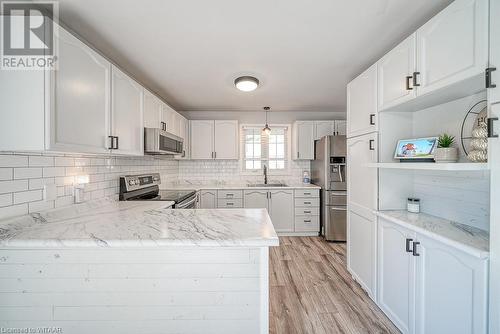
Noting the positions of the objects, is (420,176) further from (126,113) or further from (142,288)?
(126,113)

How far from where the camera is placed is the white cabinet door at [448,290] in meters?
1.09

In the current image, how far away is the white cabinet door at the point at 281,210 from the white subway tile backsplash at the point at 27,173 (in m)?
3.11

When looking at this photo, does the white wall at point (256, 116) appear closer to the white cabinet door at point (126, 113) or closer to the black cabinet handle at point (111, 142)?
the white cabinet door at point (126, 113)

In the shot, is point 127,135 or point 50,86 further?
point 127,135

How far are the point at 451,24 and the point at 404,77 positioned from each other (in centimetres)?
41

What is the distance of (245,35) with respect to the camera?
1.79m

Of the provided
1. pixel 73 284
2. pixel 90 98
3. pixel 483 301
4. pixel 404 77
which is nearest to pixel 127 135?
pixel 90 98

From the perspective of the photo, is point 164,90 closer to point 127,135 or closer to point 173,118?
point 173,118

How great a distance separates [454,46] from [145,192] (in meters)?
3.21

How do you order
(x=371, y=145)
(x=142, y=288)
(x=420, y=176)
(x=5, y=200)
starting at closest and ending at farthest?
(x=142, y=288)
(x=5, y=200)
(x=420, y=176)
(x=371, y=145)

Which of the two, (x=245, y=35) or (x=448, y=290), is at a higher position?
(x=245, y=35)

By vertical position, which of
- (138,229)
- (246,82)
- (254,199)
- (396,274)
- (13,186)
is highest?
(246,82)

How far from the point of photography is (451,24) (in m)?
1.25

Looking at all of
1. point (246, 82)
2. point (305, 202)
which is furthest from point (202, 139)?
point (305, 202)
